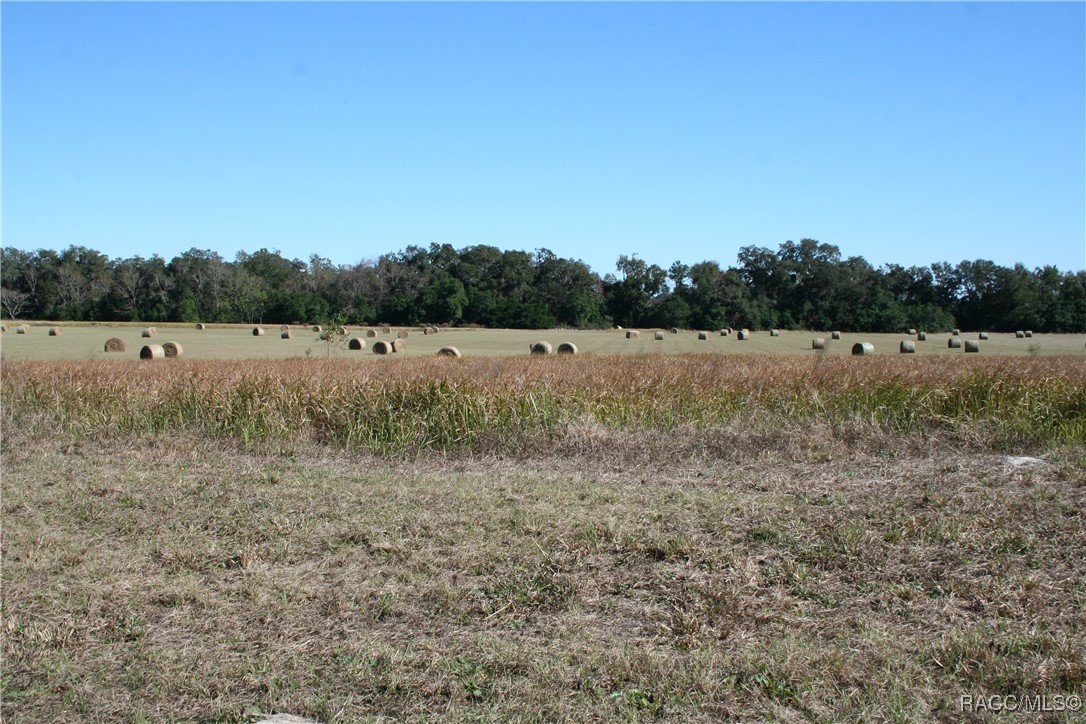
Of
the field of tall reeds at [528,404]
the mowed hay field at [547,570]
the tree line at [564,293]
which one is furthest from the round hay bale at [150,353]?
the tree line at [564,293]

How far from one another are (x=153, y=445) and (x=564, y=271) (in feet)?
258

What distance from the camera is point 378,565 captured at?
5824 mm

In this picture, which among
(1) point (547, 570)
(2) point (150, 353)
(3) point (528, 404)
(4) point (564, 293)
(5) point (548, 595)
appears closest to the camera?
(5) point (548, 595)

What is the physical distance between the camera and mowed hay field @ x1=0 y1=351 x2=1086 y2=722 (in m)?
4.07

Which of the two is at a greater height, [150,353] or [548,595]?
[150,353]

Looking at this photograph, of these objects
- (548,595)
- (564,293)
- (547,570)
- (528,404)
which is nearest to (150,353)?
(528,404)

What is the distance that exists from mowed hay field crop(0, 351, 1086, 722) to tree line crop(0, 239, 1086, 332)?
56.1 metres

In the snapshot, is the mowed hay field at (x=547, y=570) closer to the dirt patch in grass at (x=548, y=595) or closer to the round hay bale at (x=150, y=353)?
the dirt patch in grass at (x=548, y=595)

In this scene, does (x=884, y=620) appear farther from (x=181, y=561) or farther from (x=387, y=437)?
(x=387, y=437)

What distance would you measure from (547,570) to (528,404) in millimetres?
6104

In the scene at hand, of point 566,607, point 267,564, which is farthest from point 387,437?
point 566,607

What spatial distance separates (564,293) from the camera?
3302 inches

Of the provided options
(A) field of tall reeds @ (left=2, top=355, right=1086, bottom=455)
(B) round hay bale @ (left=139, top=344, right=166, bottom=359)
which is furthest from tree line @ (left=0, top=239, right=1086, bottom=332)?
(A) field of tall reeds @ (left=2, top=355, right=1086, bottom=455)

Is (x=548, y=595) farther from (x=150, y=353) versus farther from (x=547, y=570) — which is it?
(x=150, y=353)
